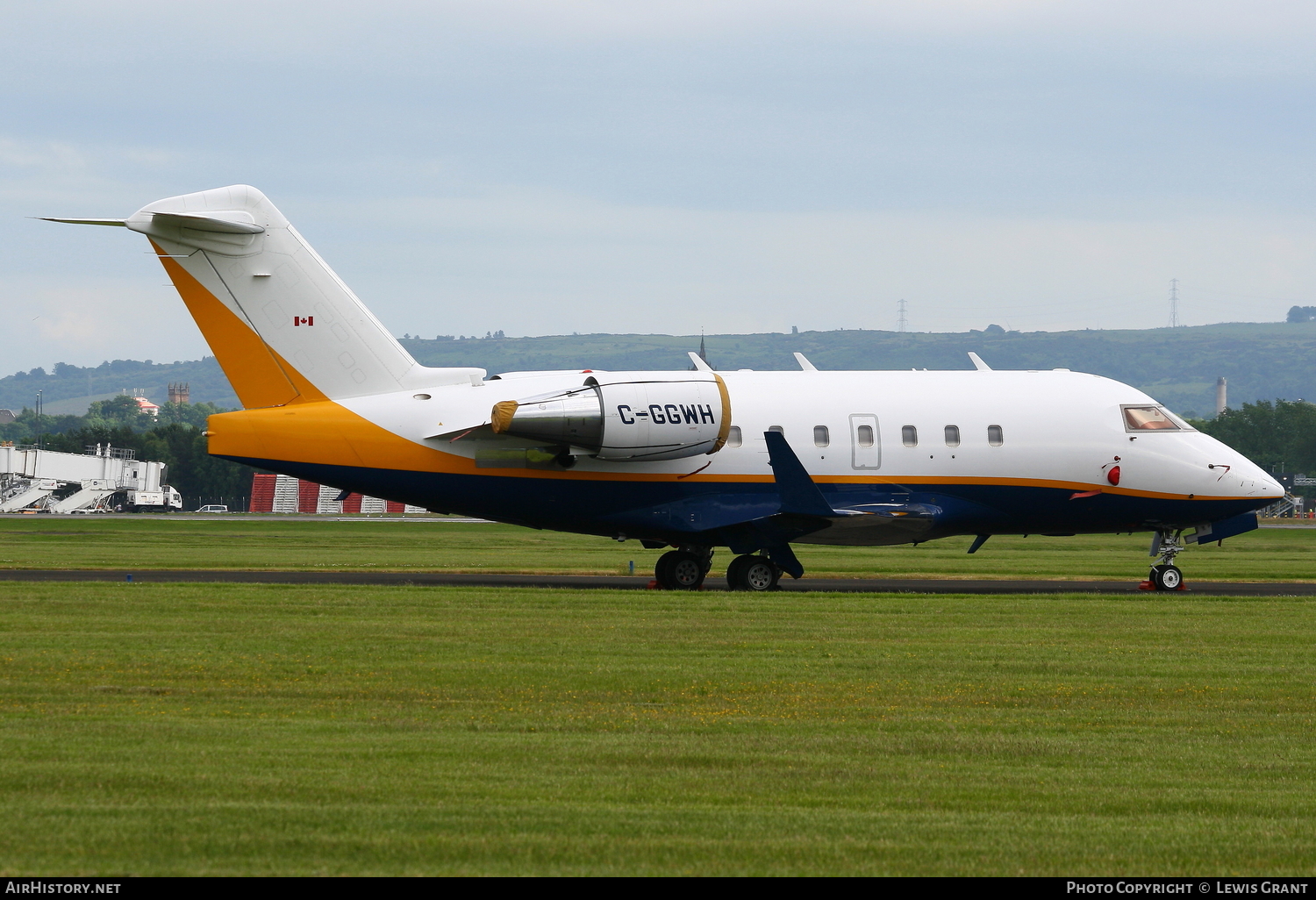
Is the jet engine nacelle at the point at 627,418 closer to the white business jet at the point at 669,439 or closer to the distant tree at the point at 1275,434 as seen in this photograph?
the white business jet at the point at 669,439

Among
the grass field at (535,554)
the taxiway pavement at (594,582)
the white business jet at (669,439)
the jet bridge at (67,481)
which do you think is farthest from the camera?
the jet bridge at (67,481)

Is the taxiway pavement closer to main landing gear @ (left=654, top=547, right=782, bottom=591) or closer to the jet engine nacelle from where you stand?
main landing gear @ (left=654, top=547, right=782, bottom=591)

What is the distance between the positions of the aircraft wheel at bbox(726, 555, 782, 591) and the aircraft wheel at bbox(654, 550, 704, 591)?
2.98 ft

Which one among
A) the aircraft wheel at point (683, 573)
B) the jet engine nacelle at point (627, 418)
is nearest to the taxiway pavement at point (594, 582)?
the aircraft wheel at point (683, 573)

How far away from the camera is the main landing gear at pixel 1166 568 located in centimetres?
2912

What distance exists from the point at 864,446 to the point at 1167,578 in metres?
7.37

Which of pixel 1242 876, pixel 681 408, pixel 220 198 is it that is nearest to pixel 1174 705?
pixel 1242 876

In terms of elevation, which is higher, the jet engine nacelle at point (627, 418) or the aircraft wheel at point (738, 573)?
the jet engine nacelle at point (627, 418)

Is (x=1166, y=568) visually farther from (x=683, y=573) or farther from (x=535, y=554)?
(x=535, y=554)

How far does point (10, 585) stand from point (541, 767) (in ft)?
63.7

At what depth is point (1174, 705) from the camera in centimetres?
1409

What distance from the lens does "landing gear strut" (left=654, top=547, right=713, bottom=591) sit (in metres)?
28.4

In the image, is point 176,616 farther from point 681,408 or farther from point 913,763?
point 913,763

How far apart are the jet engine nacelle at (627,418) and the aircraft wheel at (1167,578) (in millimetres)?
10149
